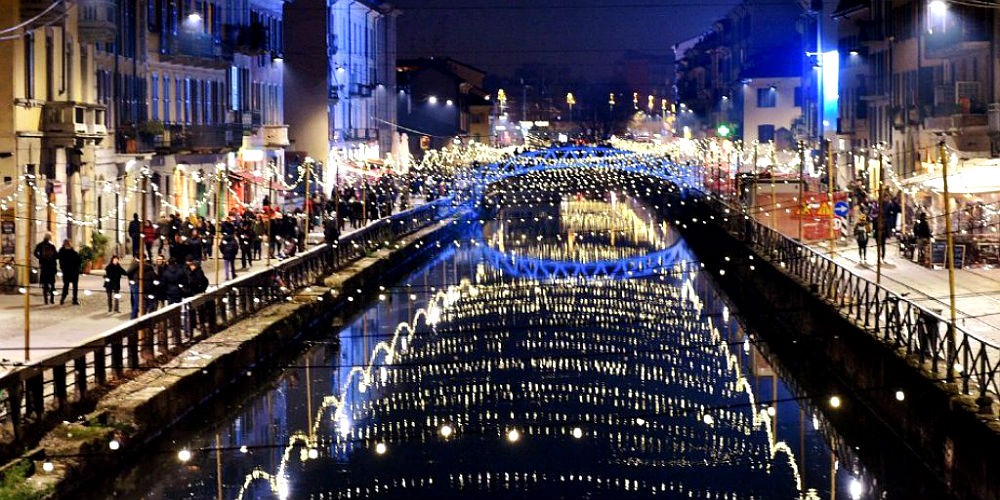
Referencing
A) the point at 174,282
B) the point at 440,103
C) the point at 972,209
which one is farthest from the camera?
the point at 440,103

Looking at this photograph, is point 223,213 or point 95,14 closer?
point 95,14

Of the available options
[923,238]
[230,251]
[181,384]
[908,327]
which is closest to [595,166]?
[923,238]

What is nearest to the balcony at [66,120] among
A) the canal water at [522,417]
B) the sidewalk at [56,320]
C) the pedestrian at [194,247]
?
the sidewalk at [56,320]

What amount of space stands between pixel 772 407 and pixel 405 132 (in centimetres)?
8250

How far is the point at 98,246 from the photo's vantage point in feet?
123

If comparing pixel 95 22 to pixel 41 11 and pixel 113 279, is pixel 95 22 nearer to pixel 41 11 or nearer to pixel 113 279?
pixel 41 11

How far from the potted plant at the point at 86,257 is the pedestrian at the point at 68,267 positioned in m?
4.83

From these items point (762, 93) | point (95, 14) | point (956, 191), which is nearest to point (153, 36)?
point (95, 14)

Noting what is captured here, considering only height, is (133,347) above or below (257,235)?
below

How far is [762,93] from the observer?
10281 centimetres

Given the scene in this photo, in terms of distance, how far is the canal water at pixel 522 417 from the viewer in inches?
881

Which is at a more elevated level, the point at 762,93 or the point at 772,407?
the point at 762,93

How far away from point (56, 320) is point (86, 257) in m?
8.19

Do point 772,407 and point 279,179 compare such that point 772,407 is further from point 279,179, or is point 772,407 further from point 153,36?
point 279,179
